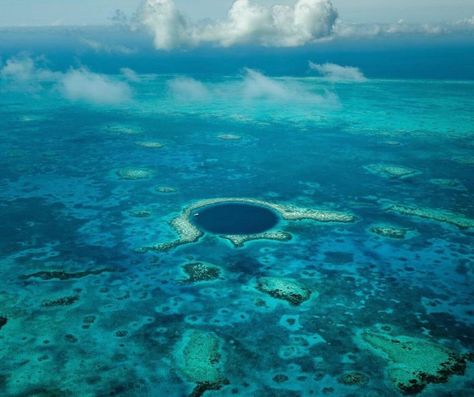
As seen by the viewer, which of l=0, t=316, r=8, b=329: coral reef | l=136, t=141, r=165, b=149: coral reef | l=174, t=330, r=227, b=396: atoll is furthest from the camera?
l=136, t=141, r=165, b=149: coral reef

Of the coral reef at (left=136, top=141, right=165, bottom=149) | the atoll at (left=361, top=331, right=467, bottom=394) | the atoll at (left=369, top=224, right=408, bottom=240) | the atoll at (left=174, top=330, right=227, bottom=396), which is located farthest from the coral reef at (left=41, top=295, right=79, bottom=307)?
the coral reef at (left=136, top=141, right=165, bottom=149)

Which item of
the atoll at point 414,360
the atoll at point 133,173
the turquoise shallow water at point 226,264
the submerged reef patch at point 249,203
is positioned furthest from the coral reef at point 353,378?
the atoll at point 133,173

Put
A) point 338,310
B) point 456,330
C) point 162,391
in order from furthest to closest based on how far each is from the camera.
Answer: point 338,310 → point 456,330 → point 162,391

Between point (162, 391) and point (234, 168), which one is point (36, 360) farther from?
point (234, 168)

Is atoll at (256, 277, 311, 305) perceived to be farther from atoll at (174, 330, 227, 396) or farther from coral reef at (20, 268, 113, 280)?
coral reef at (20, 268, 113, 280)

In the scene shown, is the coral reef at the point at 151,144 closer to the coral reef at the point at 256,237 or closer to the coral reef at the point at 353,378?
the coral reef at the point at 256,237

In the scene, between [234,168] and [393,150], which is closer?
[234,168]

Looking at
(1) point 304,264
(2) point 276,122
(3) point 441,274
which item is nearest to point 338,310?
(1) point 304,264
